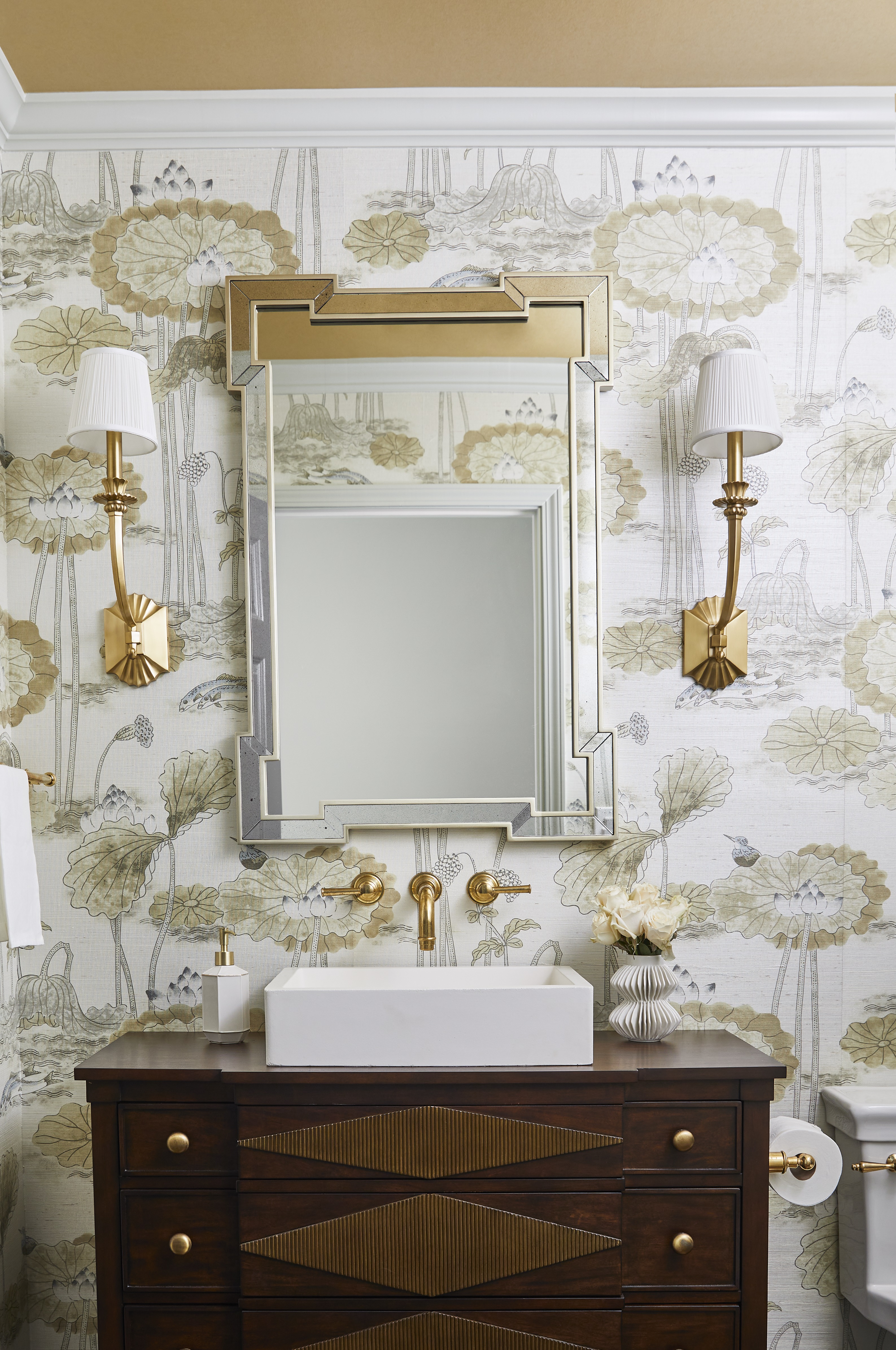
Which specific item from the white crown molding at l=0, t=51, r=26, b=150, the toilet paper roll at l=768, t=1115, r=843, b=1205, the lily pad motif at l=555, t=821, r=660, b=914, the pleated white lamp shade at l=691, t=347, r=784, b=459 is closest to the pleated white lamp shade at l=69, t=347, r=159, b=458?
the white crown molding at l=0, t=51, r=26, b=150

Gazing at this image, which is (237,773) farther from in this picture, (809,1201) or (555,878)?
(809,1201)

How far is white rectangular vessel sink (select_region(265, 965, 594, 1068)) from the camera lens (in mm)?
1510

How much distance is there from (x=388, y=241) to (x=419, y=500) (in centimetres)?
53

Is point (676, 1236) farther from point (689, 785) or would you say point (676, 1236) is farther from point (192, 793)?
point (192, 793)

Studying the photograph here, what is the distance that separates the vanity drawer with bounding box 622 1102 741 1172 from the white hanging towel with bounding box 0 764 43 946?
3.40 ft

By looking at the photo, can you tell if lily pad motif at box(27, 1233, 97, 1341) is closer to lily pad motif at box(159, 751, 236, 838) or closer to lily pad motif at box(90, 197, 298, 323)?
lily pad motif at box(159, 751, 236, 838)

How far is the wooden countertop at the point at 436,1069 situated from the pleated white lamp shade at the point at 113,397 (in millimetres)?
1082

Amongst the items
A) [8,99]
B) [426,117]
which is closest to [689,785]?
[426,117]

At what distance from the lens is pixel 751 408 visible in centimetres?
169

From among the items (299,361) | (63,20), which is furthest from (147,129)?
(299,361)

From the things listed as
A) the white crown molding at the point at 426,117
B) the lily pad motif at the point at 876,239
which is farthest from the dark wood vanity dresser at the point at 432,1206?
the white crown molding at the point at 426,117

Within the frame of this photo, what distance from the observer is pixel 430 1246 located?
57.7 inches

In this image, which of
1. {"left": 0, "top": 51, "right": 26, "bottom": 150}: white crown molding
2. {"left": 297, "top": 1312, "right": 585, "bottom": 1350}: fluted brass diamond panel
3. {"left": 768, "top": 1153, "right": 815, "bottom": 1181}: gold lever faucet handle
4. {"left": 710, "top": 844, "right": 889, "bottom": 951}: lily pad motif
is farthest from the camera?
{"left": 710, "top": 844, "right": 889, "bottom": 951}: lily pad motif

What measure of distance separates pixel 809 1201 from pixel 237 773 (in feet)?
4.22
